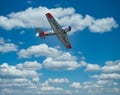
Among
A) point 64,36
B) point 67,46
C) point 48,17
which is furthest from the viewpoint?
point 67,46

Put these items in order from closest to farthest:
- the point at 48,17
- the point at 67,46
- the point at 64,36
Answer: the point at 48,17, the point at 64,36, the point at 67,46

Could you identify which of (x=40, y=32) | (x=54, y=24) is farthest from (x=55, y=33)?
(x=40, y=32)

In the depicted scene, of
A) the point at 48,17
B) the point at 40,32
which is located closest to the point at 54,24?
the point at 48,17

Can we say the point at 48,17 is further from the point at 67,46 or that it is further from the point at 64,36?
the point at 67,46

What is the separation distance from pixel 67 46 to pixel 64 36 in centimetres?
951

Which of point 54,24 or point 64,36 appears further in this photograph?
point 64,36

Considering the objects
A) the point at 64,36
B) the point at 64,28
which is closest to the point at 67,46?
the point at 64,36

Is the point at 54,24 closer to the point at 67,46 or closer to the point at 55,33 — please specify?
the point at 55,33

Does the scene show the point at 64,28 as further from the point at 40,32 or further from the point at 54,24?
the point at 40,32

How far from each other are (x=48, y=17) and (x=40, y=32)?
16469 mm

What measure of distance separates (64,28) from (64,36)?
28.0 feet

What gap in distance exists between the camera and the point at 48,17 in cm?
10731

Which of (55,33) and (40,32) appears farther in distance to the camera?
(40,32)

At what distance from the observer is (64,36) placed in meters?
116
